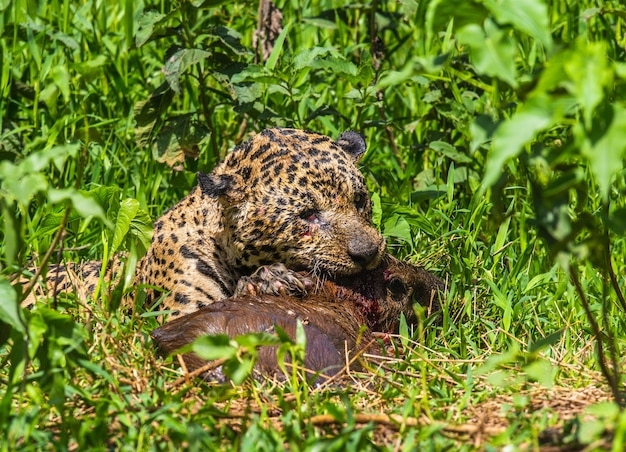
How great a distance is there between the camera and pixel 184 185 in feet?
21.8

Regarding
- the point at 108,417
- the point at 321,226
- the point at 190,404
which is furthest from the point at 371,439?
the point at 321,226

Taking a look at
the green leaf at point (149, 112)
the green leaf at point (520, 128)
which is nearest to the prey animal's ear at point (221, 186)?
the green leaf at point (149, 112)

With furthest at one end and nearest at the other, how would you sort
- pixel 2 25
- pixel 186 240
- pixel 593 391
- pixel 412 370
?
pixel 2 25 < pixel 186 240 < pixel 412 370 < pixel 593 391

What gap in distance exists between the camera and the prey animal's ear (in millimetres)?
5293

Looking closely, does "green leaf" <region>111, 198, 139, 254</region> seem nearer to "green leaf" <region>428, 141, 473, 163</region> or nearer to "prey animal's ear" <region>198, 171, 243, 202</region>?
"prey animal's ear" <region>198, 171, 243, 202</region>

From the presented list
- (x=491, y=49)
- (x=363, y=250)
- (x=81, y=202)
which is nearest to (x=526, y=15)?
(x=491, y=49)

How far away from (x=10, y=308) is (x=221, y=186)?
7.23 feet

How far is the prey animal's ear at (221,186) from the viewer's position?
5.29 meters

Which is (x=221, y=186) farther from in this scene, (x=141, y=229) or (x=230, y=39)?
(x=230, y=39)

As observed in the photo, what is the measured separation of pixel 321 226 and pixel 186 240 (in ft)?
2.81

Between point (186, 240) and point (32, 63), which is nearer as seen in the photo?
point (186, 240)

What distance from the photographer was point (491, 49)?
2814 millimetres

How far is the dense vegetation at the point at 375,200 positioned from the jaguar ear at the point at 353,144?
1.21 feet

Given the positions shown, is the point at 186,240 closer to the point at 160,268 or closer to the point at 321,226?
the point at 160,268
